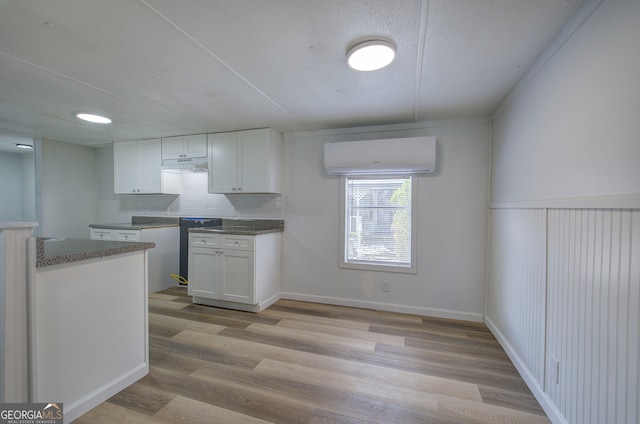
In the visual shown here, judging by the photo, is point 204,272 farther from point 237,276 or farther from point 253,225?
point 253,225

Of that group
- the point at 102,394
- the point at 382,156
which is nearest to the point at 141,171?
the point at 102,394

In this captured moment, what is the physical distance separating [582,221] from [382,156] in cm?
182

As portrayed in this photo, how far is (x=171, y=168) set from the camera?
376 cm

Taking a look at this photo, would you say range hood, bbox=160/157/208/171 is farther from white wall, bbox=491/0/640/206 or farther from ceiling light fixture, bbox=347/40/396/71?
white wall, bbox=491/0/640/206

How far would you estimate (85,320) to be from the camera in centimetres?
153

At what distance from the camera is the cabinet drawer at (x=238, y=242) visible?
305 cm

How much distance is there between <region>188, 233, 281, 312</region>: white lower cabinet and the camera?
10.0 ft

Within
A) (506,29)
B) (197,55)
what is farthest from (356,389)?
(197,55)

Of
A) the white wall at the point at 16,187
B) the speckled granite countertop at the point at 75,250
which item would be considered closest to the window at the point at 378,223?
the speckled granite countertop at the point at 75,250

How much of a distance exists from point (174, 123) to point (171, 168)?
32.7 inches

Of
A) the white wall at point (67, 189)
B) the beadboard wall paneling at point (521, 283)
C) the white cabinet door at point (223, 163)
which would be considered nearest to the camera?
the beadboard wall paneling at point (521, 283)

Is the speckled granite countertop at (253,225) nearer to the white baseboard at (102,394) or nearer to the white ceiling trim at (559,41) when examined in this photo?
the white baseboard at (102,394)

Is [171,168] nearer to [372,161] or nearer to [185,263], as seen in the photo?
[185,263]

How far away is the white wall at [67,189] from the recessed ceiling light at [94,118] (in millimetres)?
1855
